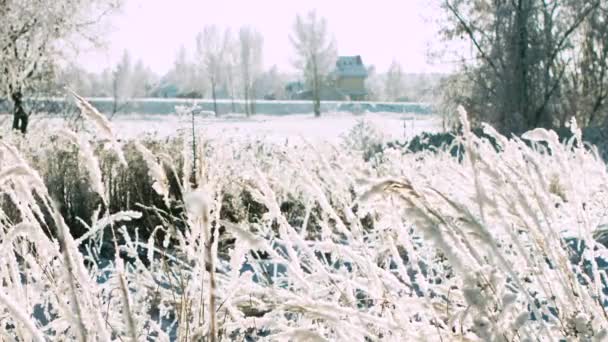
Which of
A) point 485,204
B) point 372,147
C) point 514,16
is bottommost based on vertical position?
point 372,147

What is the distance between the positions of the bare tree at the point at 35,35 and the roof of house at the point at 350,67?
43577 millimetres

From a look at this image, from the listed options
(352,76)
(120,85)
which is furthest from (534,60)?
(352,76)

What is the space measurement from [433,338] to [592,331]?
0.65 feet

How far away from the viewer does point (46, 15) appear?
1135 centimetres

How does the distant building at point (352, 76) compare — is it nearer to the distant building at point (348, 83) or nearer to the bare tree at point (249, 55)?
the distant building at point (348, 83)

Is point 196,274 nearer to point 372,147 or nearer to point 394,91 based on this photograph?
point 372,147

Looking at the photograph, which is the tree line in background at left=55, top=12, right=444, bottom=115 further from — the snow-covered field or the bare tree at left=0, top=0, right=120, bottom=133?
the bare tree at left=0, top=0, right=120, bottom=133

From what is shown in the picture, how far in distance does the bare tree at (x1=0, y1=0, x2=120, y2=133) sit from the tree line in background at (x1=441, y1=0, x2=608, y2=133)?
7.88 m

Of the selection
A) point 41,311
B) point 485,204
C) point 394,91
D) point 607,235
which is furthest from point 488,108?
point 394,91

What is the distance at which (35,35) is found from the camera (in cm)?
1154

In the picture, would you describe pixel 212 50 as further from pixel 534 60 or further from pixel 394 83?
pixel 534 60

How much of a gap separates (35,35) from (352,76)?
152ft

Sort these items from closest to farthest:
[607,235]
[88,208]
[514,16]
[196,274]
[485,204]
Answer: [485,204]
[196,274]
[607,235]
[88,208]
[514,16]

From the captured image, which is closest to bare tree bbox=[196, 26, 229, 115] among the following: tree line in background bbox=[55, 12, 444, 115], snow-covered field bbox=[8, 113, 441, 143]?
tree line in background bbox=[55, 12, 444, 115]
